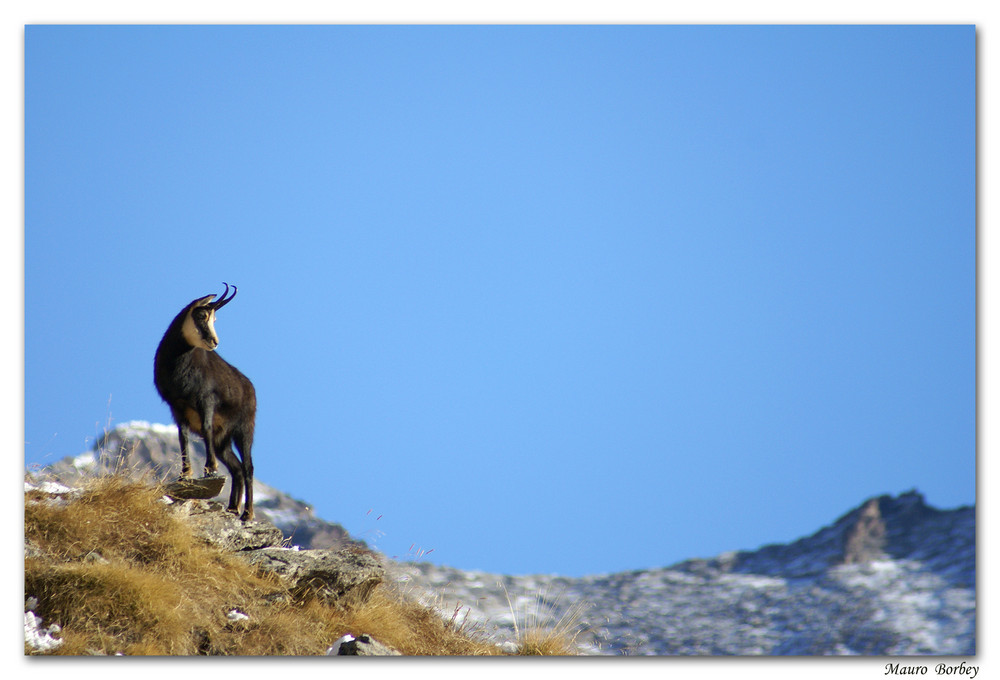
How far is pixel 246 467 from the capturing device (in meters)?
7.02

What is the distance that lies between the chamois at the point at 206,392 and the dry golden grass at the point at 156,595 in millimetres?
600

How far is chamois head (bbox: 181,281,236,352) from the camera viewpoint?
A: 6.43 m

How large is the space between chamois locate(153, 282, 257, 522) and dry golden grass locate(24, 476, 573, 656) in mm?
600

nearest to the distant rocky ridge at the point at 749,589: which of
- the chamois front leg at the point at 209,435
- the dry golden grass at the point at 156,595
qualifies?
the chamois front leg at the point at 209,435

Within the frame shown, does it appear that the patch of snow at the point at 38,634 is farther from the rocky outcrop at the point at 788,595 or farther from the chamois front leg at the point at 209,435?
the rocky outcrop at the point at 788,595

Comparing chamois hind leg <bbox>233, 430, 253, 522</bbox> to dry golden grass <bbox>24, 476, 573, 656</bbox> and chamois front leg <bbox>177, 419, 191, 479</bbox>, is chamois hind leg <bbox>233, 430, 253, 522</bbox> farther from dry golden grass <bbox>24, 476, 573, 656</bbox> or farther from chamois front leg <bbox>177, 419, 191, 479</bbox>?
dry golden grass <bbox>24, 476, 573, 656</bbox>

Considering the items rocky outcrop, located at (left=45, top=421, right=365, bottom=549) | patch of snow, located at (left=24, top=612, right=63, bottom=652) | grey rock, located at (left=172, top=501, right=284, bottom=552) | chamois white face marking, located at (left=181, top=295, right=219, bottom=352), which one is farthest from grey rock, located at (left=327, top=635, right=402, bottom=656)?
chamois white face marking, located at (left=181, top=295, right=219, bottom=352)

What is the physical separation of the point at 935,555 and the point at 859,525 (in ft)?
7.12

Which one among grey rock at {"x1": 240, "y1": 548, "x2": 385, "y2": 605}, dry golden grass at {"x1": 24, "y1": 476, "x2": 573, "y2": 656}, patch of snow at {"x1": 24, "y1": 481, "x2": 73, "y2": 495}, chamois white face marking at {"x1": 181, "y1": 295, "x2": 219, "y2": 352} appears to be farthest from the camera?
chamois white face marking at {"x1": 181, "y1": 295, "x2": 219, "y2": 352}

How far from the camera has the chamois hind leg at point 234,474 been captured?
6941 millimetres

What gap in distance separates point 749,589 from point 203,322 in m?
5.49
